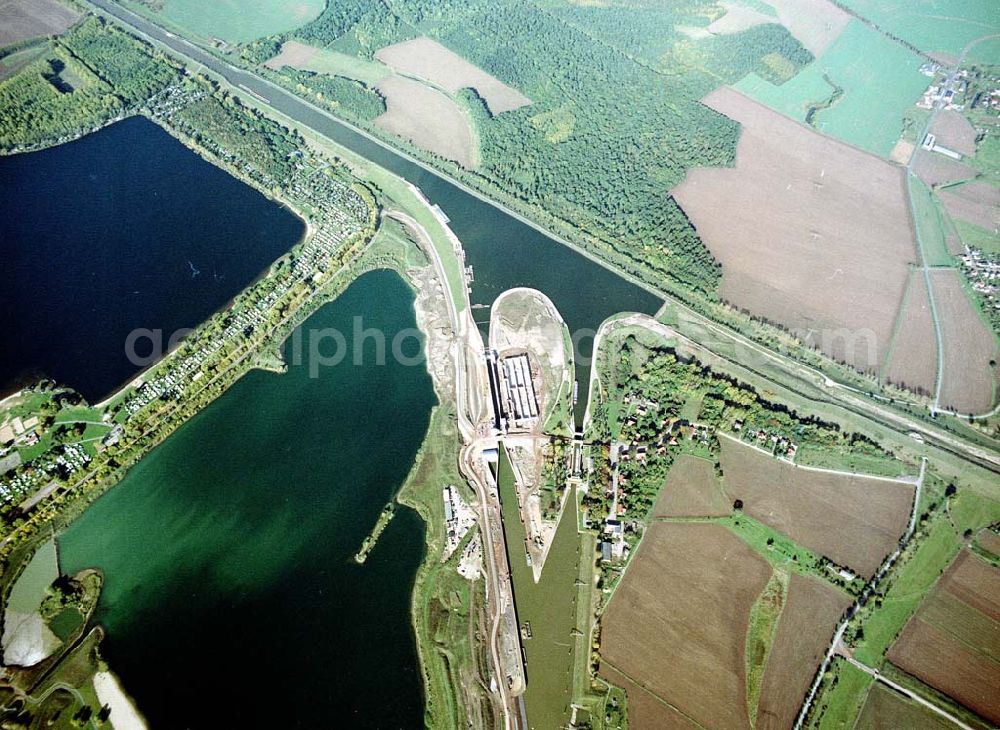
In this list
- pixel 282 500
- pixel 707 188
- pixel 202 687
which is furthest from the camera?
pixel 707 188

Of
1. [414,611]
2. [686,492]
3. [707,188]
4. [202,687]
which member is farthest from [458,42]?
[202,687]

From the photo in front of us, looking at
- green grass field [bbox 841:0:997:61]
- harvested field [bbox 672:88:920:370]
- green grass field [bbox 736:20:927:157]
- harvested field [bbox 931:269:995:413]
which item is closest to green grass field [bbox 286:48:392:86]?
harvested field [bbox 672:88:920:370]

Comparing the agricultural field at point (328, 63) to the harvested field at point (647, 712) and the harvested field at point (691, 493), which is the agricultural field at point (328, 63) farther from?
the harvested field at point (647, 712)

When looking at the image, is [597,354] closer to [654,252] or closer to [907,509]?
[654,252]

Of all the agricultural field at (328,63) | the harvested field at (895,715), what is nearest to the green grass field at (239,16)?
the agricultural field at (328,63)

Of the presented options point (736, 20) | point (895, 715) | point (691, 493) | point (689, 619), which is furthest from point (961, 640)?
point (736, 20)

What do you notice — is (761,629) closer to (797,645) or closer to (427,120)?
(797,645)
